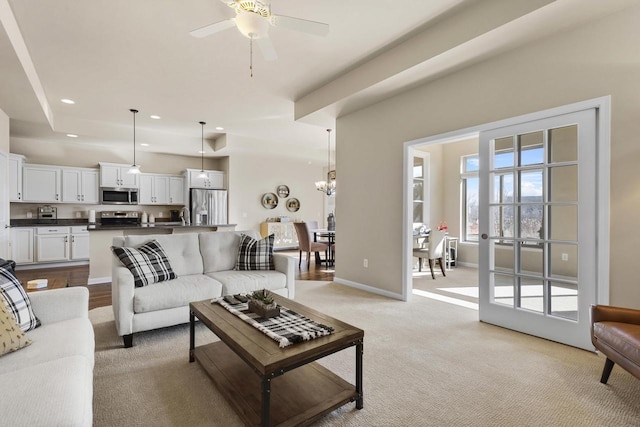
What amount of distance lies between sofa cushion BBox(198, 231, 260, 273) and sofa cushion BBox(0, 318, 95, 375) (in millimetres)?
1613

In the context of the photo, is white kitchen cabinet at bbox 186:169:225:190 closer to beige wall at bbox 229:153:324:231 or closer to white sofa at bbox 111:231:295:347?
beige wall at bbox 229:153:324:231

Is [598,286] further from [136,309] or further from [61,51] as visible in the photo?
[61,51]

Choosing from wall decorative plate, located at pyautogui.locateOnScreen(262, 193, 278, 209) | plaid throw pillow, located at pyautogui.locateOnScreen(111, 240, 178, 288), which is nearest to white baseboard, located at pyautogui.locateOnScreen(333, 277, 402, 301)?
plaid throw pillow, located at pyautogui.locateOnScreen(111, 240, 178, 288)

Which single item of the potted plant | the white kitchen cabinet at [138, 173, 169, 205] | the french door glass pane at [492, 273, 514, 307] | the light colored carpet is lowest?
the light colored carpet

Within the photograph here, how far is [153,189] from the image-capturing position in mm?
7715

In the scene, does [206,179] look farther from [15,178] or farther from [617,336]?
[617,336]

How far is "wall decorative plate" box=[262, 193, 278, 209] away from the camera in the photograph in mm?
8742

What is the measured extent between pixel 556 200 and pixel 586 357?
1.27 metres

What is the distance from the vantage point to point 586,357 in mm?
2406

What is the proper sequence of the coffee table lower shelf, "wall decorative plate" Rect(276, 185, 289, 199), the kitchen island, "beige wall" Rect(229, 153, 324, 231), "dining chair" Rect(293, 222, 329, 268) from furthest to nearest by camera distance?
"wall decorative plate" Rect(276, 185, 289, 199), "beige wall" Rect(229, 153, 324, 231), "dining chair" Rect(293, 222, 329, 268), the kitchen island, the coffee table lower shelf

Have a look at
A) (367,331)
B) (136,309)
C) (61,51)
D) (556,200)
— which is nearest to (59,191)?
(61,51)

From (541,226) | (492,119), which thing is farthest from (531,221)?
(492,119)

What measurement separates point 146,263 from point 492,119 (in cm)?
363

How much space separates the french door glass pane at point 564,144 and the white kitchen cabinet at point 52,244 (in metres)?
8.45
